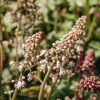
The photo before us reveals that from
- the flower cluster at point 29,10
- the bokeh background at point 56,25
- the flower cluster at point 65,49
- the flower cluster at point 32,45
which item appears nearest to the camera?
the flower cluster at point 65,49

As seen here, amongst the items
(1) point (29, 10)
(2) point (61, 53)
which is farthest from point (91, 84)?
(1) point (29, 10)

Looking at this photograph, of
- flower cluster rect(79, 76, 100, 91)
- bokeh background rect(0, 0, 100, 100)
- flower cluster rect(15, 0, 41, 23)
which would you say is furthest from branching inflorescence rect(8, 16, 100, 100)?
bokeh background rect(0, 0, 100, 100)

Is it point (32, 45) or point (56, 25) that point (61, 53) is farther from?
point (56, 25)

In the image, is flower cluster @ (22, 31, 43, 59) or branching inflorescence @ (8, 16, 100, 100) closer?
branching inflorescence @ (8, 16, 100, 100)

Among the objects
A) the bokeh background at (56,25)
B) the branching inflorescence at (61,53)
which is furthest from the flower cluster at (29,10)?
the branching inflorescence at (61,53)

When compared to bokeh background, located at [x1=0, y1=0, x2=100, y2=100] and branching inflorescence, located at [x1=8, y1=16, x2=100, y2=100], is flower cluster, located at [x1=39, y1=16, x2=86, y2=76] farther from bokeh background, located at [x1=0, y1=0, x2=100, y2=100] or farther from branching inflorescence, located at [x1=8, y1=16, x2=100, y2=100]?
bokeh background, located at [x1=0, y1=0, x2=100, y2=100]

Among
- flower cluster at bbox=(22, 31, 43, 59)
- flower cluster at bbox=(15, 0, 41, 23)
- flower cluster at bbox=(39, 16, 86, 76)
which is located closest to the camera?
flower cluster at bbox=(39, 16, 86, 76)

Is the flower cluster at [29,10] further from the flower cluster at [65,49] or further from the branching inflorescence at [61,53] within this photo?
the flower cluster at [65,49]

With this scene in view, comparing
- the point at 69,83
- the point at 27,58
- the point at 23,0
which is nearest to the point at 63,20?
the point at 69,83

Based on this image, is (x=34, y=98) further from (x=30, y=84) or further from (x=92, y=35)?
(x=92, y=35)
